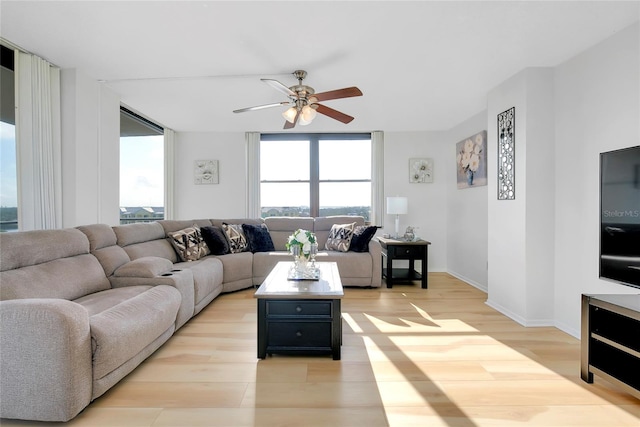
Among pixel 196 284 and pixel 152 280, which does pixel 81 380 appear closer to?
pixel 152 280

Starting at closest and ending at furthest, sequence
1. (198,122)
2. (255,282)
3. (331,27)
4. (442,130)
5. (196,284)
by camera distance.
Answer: (331,27) < (196,284) < (255,282) < (198,122) < (442,130)

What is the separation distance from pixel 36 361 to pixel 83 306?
472 millimetres

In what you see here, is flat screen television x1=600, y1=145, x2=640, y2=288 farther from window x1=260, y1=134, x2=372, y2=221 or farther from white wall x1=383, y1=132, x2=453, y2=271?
window x1=260, y1=134, x2=372, y2=221

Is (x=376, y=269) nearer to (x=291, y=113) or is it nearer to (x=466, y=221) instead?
(x=466, y=221)

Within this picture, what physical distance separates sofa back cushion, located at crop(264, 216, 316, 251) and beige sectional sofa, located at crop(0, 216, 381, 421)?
3.63 feet

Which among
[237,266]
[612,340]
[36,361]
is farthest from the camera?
[237,266]

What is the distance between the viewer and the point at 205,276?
3092mm

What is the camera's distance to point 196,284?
114 inches

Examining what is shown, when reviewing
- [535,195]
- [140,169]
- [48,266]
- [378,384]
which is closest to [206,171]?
[140,169]

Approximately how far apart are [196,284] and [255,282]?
1256 mm

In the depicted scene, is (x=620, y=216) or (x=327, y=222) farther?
(x=327, y=222)

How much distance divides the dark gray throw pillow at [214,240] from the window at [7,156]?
6.03 feet

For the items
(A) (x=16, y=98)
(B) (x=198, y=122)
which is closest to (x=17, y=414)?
(A) (x=16, y=98)

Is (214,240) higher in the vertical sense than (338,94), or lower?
lower
